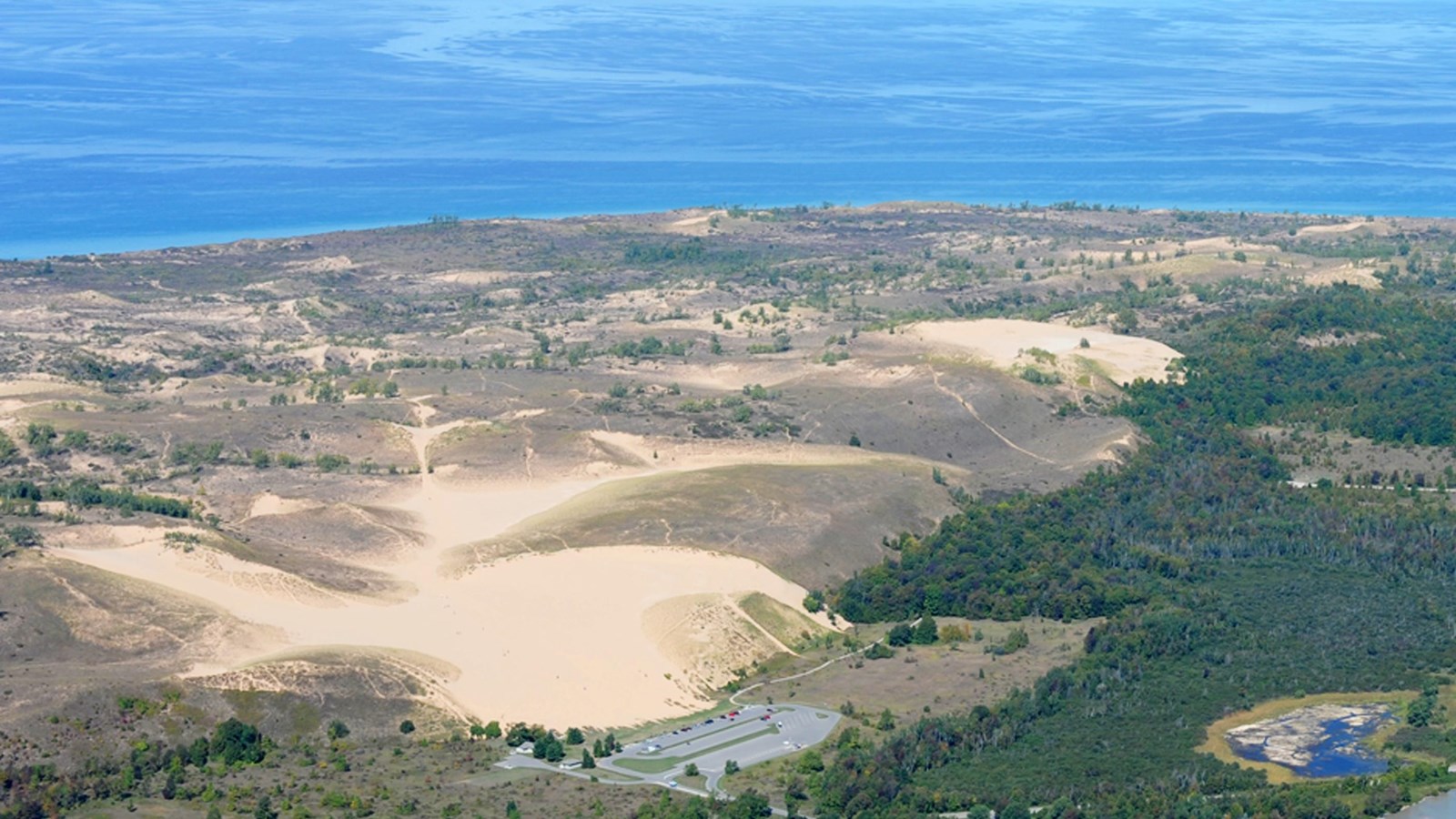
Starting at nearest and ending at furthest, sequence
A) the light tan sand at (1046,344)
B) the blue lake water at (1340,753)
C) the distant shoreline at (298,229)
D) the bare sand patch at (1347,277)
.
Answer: the blue lake water at (1340,753) → the light tan sand at (1046,344) → the bare sand patch at (1347,277) → the distant shoreline at (298,229)

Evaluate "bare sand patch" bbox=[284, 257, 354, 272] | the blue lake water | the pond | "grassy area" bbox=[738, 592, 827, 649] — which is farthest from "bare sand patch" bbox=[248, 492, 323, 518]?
"bare sand patch" bbox=[284, 257, 354, 272]

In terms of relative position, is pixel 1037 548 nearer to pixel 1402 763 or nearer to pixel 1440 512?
pixel 1440 512

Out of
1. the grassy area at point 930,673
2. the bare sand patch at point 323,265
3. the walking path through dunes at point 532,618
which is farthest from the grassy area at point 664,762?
the bare sand patch at point 323,265

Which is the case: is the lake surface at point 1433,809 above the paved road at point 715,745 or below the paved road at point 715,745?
above

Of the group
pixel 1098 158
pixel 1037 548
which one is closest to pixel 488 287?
pixel 1037 548

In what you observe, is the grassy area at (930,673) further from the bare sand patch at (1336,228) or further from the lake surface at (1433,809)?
the bare sand patch at (1336,228)
